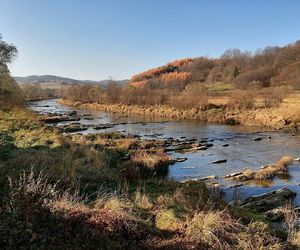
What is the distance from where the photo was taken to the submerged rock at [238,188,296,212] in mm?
14289

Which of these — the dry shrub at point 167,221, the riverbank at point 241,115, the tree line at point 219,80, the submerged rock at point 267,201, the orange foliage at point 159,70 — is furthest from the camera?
the orange foliage at point 159,70

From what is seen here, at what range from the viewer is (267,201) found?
14.9 m

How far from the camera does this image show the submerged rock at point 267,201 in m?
14.3

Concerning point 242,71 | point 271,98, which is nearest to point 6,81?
point 271,98

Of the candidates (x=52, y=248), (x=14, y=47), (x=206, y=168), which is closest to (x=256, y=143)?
→ (x=206, y=168)

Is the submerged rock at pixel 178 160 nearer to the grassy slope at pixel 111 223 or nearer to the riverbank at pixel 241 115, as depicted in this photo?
the grassy slope at pixel 111 223

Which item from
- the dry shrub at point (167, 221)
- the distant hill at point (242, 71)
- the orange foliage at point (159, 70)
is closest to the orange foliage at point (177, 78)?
the distant hill at point (242, 71)

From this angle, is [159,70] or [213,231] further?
[159,70]

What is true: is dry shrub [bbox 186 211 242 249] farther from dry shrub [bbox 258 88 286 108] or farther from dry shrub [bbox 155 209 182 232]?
dry shrub [bbox 258 88 286 108]

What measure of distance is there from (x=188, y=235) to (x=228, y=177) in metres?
12.5

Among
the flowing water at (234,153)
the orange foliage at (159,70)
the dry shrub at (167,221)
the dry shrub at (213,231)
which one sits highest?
the orange foliage at (159,70)

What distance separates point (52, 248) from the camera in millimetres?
5668

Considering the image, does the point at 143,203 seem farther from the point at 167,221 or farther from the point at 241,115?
the point at 241,115

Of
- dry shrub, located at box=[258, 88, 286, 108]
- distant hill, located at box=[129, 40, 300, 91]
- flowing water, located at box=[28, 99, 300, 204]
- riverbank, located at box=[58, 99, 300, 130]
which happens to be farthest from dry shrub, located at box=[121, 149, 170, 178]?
distant hill, located at box=[129, 40, 300, 91]
